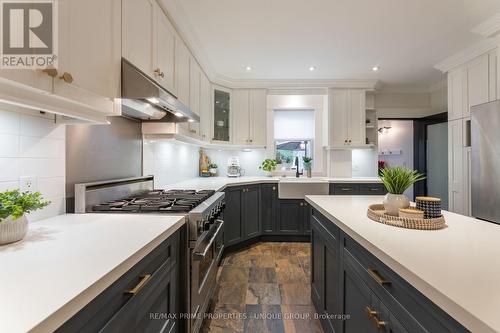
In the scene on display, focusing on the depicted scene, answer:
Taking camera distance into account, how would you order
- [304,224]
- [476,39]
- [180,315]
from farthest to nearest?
[304,224], [476,39], [180,315]

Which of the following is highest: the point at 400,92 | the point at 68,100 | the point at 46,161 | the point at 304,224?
the point at 400,92

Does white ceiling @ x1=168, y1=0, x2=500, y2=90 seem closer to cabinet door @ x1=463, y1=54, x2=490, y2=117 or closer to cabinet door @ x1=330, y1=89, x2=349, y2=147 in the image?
cabinet door @ x1=463, y1=54, x2=490, y2=117

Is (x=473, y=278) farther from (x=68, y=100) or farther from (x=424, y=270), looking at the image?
(x=68, y=100)

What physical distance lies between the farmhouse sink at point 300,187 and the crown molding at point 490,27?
91.4 inches

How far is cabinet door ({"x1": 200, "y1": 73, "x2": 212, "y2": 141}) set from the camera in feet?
10.5

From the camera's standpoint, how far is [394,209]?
1.28 metres

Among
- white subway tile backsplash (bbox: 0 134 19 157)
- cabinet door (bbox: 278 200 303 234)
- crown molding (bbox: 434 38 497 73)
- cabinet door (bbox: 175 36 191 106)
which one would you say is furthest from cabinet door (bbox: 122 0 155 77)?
crown molding (bbox: 434 38 497 73)

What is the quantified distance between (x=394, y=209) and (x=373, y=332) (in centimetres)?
59

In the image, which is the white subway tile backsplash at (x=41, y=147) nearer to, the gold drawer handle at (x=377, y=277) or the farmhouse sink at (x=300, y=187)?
the gold drawer handle at (x=377, y=277)

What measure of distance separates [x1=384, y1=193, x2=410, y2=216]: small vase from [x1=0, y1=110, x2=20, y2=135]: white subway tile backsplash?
71.7 inches

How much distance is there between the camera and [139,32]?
1.59 metres

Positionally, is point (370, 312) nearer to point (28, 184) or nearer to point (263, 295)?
point (263, 295)

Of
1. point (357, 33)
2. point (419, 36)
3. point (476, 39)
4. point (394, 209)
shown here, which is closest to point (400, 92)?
point (476, 39)

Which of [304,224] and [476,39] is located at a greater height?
[476,39]
